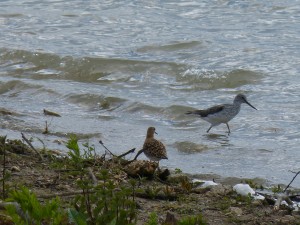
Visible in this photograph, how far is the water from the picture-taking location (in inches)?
367

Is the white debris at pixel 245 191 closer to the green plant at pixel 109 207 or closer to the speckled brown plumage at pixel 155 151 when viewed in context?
the speckled brown plumage at pixel 155 151

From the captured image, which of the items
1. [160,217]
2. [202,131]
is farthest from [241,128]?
[160,217]

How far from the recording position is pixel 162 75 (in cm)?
1406

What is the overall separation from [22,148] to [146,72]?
7298 millimetres

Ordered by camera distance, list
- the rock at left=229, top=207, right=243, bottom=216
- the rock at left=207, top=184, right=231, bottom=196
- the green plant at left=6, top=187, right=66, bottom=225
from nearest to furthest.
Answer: the green plant at left=6, top=187, right=66, bottom=225
the rock at left=229, top=207, right=243, bottom=216
the rock at left=207, top=184, right=231, bottom=196

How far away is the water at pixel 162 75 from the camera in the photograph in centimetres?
932

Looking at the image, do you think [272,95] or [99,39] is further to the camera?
[99,39]

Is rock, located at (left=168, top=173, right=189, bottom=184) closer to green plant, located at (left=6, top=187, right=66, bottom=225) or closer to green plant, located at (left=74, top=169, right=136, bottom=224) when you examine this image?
green plant, located at (left=74, top=169, right=136, bottom=224)

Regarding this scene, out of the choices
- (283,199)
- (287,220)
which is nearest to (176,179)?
(283,199)

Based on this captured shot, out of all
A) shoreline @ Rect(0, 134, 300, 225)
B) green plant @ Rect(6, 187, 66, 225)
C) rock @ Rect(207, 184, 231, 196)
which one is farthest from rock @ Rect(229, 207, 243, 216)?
green plant @ Rect(6, 187, 66, 225)

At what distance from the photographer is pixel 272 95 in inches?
484

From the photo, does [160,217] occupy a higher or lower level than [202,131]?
higher

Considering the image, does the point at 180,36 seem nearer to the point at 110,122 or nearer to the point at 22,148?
the point at 110,122

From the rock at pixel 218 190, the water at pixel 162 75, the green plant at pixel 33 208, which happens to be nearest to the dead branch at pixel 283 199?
the rock at pixel 218 190
